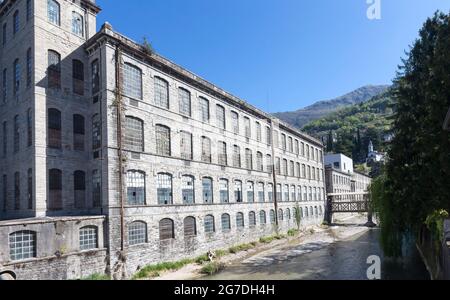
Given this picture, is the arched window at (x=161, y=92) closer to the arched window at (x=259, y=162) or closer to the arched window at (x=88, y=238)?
the arched window at (x=88, y=238)

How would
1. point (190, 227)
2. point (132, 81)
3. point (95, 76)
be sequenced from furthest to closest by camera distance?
point (190, 227) < point (132, 81) < point (95, 76)

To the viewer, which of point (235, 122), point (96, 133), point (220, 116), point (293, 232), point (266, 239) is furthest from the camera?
point (293, 232)

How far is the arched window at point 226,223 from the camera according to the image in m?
30.9

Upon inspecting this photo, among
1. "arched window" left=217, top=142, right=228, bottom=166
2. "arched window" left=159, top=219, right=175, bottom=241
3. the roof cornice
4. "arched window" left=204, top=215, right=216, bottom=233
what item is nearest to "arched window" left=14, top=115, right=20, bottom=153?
the roof cornice

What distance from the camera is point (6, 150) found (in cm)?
2450

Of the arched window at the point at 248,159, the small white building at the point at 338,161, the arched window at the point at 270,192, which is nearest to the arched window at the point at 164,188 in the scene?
the arched window at the point at 248,159

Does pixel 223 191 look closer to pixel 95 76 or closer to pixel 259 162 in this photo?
pixel 259 162

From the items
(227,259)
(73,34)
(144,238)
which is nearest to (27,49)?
(73,34)

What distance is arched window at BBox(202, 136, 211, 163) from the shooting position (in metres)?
30.2

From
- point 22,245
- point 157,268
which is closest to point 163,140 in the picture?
point 157,268

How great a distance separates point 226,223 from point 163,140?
10.4 metres

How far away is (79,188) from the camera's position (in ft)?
74.2

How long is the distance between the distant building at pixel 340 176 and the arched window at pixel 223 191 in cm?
3637

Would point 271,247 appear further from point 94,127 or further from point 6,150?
point 6,150
